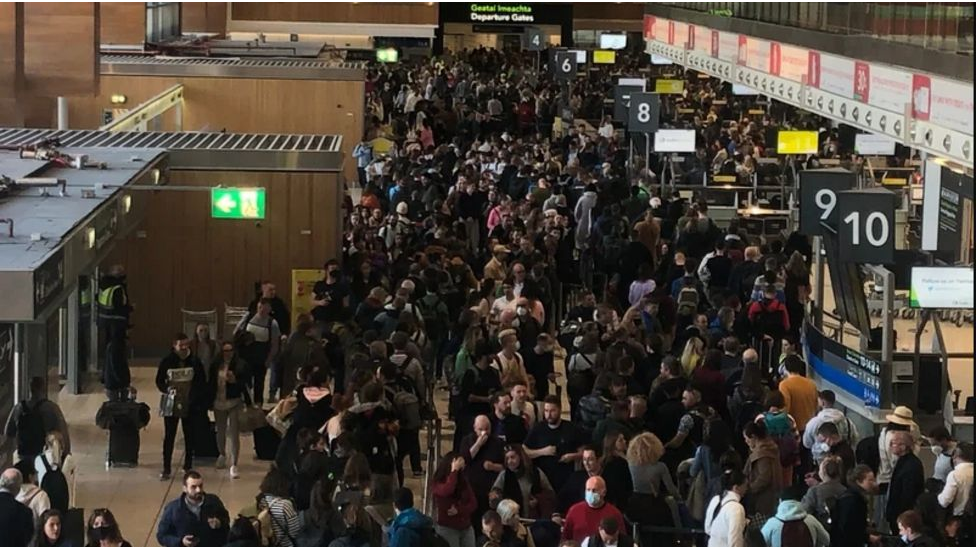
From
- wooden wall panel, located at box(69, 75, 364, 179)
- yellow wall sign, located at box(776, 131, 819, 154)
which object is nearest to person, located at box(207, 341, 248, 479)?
wooden wall panel, located at box(69, 75, 364, 179)

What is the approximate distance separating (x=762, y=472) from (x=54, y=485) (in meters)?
4.15

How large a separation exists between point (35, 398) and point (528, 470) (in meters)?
3.40

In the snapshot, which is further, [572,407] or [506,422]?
[572,407]

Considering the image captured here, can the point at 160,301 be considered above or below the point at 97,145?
below

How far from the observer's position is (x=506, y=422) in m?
11.0

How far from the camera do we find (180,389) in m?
12.8

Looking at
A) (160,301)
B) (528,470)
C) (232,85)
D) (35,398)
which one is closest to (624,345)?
(528,470)

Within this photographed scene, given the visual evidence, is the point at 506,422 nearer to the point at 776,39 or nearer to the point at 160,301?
the point at 160,301

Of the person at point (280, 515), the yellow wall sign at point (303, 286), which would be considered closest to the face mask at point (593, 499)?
the person at point (280, 515)

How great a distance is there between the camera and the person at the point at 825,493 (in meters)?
9.69

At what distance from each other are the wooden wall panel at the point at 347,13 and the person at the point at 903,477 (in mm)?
37677

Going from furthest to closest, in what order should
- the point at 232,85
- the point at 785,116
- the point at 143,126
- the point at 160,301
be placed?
the point at 785,116 → the point at 232,85 → the point at 143,126 → the point at 160,301

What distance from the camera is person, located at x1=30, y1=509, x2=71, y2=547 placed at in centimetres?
886

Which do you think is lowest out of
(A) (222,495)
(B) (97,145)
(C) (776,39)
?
(A) (222,495)
